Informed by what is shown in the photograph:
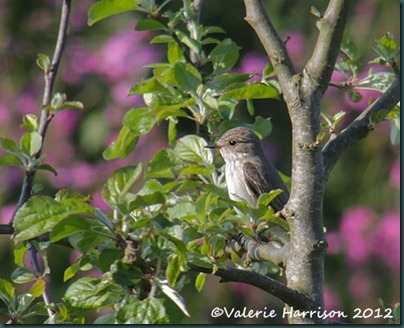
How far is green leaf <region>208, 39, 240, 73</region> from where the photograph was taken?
8.72 feet

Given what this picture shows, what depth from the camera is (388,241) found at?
6285 mm

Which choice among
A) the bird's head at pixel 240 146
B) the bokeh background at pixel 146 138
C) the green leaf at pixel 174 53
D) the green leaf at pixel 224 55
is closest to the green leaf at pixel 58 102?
the green leaf at pixel 174 53

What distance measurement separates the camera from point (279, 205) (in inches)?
171

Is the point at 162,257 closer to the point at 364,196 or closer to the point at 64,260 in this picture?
the point at 64,260

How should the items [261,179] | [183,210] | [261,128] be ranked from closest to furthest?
1. [183,210]
2. [261,128]
3. [261,179]

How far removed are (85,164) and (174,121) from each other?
143 inches

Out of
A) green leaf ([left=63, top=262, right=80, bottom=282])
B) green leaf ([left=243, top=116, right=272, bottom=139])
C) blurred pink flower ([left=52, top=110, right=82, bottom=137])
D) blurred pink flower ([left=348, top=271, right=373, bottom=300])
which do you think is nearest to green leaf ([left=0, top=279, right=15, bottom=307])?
green leaf ([left=63, top=262, right=80, bottom=282])

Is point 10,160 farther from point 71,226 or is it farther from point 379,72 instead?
point 379,72

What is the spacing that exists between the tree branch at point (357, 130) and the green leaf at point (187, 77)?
1.60 ft

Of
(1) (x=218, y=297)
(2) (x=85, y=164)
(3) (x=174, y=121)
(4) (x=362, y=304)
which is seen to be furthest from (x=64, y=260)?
(3) (x=174, y=121)

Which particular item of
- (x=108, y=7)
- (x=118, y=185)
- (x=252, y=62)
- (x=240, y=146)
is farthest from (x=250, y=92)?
(x=252, y=62)

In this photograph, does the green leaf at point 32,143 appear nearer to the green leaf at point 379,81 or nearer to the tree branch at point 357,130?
the tree branch at point 357,130

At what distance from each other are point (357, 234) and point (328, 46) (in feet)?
14.4

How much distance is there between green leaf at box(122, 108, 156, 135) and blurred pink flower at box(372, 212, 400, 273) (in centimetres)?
417
